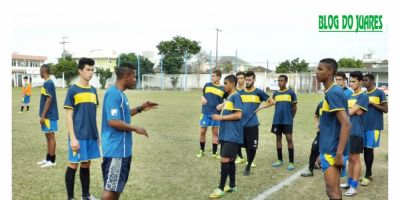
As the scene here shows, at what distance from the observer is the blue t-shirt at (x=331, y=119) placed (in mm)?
4414

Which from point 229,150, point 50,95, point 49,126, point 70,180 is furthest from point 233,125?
point 49,126

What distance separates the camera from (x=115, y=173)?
4.52m

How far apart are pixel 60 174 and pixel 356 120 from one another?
5469 mm

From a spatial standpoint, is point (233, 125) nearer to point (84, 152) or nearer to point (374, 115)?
point (84, 152)

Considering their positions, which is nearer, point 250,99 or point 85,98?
point 85,98

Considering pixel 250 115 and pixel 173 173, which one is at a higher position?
pixel 250 115

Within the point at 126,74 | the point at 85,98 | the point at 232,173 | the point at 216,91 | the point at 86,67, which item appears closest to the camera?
the point at 126,74

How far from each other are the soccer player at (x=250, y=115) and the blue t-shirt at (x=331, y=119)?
3067mm

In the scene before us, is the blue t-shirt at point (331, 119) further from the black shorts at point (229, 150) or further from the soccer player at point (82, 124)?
the soccer player at point (82, 124)

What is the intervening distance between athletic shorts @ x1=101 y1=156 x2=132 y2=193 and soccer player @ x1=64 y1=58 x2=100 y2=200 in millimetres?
1188

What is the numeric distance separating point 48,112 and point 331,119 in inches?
224

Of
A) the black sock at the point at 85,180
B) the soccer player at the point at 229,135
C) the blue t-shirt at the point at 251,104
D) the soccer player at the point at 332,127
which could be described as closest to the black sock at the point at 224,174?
the soccer player at the point at 229,135

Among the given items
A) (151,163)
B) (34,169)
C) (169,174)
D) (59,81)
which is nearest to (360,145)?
(169,174)
